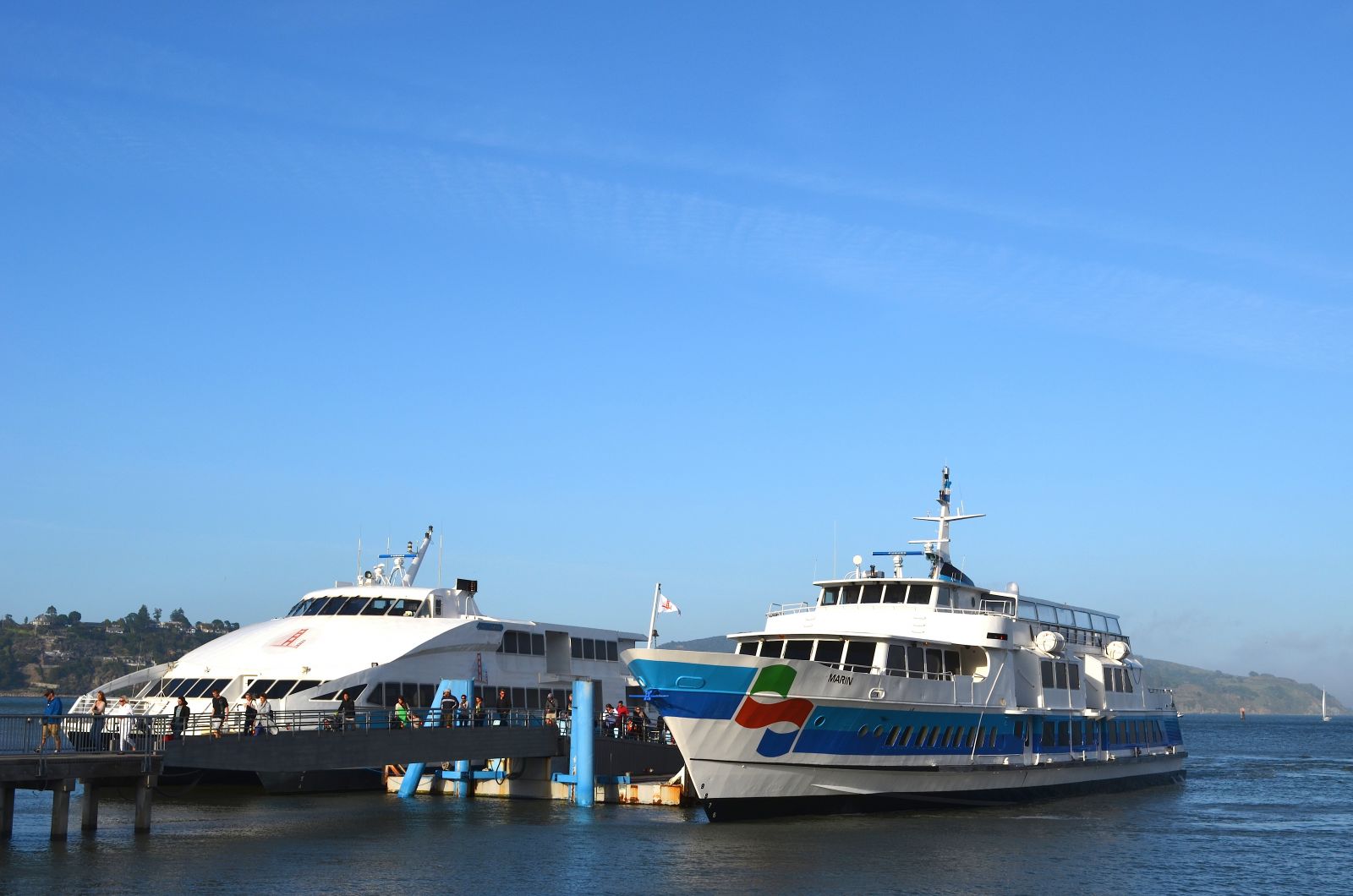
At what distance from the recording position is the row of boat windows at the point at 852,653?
37.4 meters

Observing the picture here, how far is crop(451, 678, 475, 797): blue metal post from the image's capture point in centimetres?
3953

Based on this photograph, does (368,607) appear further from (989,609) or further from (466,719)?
(989,609)

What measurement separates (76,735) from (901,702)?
2060 cm

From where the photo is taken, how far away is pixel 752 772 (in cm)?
3500

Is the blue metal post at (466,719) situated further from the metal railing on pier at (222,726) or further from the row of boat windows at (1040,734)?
the row of boat windows at (1040,734)

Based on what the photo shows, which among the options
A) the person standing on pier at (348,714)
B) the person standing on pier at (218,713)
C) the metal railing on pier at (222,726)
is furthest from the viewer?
the person standing on pier at (348,714)

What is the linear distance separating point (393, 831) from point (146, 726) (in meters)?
6.46

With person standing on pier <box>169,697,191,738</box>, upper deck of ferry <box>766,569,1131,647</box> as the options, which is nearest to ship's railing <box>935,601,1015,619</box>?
upper deck of ferry <box>766,569,1131,647</box>

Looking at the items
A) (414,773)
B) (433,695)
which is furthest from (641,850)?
(433,695)

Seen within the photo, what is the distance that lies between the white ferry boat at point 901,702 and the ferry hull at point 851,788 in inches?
1.9

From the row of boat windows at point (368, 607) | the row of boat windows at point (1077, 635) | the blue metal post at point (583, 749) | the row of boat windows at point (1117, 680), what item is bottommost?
the blue metal post at point (583, 749)

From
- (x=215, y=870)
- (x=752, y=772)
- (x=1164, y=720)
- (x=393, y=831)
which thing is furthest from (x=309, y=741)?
Result: (x=1164, y=720)

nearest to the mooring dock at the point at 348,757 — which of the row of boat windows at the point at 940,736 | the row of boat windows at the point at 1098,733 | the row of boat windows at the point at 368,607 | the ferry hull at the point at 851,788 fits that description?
the row of boat windows at the point at 368,607

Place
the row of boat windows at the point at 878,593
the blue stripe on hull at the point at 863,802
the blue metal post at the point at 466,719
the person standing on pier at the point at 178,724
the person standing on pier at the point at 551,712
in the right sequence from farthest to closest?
1. the person standing on pier at the point at 551,712
2. the row of boat windows at the point at 878,593
3. the blue metal post at the point at 466,719
4. the blue stripe on hull at the point at 863,802
5. the person standing on pier at the point at 178,724
